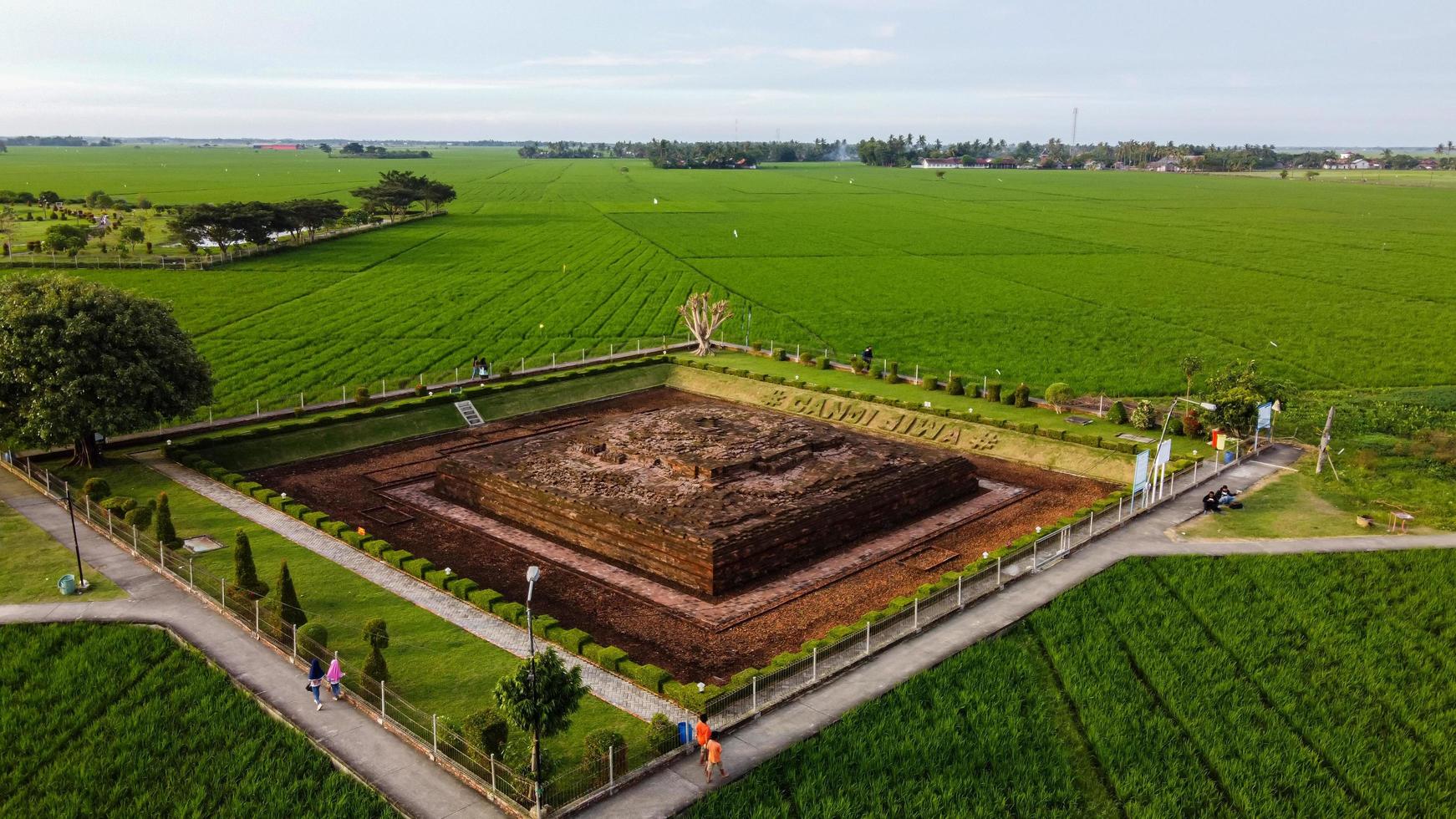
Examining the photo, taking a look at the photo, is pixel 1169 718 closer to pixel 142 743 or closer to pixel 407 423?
pixel 142 743

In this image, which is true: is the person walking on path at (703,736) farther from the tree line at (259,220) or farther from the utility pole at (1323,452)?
the tree line at (259,220)

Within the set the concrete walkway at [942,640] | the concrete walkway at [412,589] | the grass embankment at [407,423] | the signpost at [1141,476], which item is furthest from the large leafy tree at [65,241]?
the signpost at [1141,476]

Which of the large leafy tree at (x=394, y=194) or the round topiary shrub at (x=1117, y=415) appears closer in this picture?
the round topiary shrub at (x=1117, y=415)

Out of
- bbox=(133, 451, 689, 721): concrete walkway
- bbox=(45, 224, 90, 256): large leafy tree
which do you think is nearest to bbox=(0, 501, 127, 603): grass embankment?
bbox=(133, 451, 689, 721): concrete walkway

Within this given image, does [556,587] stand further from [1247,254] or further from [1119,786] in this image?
[1247,254]

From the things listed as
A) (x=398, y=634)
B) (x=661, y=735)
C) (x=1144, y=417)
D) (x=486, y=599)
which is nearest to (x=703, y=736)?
(x=661, y=735)
